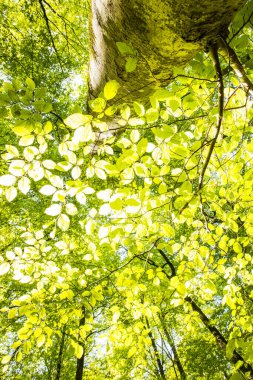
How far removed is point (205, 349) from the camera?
7531 mm

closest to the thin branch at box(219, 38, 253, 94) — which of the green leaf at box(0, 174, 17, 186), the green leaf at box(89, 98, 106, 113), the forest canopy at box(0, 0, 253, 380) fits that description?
the forest canopy at box(0, 0, 253, 380)

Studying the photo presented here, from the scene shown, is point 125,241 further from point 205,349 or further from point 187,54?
point 205,349

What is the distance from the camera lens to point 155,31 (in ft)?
3.73

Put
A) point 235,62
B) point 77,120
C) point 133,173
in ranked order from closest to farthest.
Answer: point 77,120 → point 235,62 → point 133,173

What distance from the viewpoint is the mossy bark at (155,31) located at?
0.98m

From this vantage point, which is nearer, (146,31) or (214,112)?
(146,31)

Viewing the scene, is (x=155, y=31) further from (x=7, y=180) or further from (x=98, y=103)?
(x=7, y=180)

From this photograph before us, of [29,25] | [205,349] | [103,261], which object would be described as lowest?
[205,349]

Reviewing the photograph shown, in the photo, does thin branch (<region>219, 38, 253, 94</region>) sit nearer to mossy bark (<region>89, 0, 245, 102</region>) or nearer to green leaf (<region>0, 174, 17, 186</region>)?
mossy bark (<region>89, 0, 245, 102</region>)

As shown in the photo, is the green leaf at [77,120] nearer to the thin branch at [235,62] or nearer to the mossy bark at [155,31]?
the mossy bark at [155,31]

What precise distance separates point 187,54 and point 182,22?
29 cm

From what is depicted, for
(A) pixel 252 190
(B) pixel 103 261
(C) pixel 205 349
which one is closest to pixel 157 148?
(A) pixel 252 190

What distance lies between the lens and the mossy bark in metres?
0.98

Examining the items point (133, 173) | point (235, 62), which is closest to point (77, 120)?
point (133, 173)
